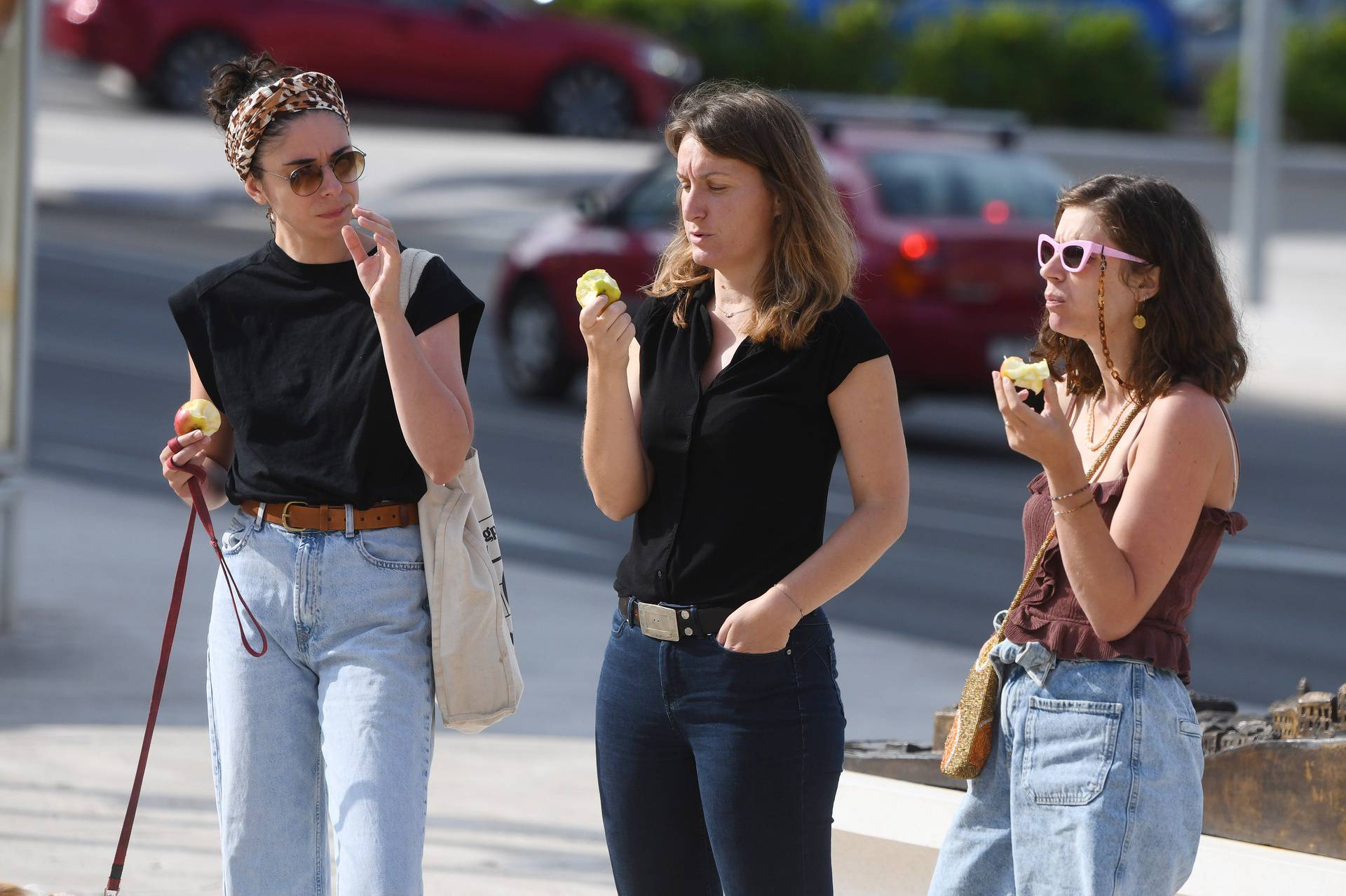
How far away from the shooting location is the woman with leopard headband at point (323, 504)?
3387 mm

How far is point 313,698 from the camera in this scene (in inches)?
139

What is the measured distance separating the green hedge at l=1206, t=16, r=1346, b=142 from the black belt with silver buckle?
27930mm

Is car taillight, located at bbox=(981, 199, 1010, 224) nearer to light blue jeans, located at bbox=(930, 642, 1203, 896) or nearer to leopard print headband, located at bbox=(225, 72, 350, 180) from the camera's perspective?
leopard print headband, located at bbox=(225, 72, 350, 180)

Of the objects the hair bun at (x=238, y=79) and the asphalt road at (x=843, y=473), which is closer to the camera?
the hair bun at (x=238, y=79)

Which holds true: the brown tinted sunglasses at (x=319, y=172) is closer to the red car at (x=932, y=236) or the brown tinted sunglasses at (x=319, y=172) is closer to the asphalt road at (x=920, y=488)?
the asphalt road at (x=920, y=488)

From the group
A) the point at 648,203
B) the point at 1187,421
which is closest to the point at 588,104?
the point at 648,203

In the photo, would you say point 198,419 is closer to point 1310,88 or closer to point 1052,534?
point 1052,534

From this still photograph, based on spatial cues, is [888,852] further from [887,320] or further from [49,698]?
[887,320]

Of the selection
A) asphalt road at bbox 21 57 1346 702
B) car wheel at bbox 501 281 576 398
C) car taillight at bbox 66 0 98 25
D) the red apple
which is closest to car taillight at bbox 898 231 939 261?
asphalt road at bbox 21 57 1346 702

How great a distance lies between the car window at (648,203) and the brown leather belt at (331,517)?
32.8 ft

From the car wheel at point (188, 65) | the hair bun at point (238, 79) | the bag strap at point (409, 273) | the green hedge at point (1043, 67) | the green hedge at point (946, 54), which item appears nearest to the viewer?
→ the bag strap at point (409, 273)

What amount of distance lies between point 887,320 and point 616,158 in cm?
1382

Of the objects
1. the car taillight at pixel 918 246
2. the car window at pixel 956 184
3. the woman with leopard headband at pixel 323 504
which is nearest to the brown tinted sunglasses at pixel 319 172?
the woman with leopard headband at pixel 323 504

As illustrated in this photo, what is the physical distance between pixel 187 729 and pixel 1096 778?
13.8ft
